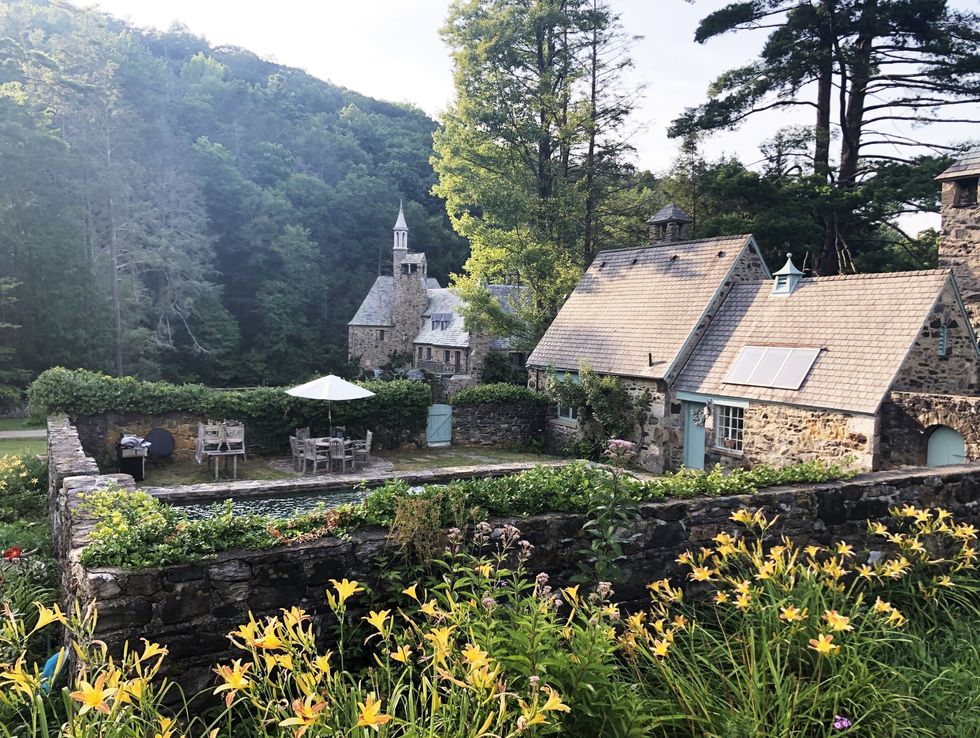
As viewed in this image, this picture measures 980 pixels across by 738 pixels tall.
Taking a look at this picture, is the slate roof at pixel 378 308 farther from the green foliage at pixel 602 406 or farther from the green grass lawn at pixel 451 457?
the green foliage at pixel 602 406

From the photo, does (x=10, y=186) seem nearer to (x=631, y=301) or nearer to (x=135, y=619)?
(x=631, y=301)

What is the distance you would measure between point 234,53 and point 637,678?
3418 inches

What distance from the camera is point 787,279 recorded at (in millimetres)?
15508

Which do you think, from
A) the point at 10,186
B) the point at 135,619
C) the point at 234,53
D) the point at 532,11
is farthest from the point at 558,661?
the point at 234,53

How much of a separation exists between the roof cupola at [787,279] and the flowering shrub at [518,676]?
39.5 feet

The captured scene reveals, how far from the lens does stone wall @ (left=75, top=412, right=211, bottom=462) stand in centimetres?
1430

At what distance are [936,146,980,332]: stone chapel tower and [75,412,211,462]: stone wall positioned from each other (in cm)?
1946

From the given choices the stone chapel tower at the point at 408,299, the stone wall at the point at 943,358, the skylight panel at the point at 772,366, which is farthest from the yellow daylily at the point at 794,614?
the stone chapel tower at the point at 408,299

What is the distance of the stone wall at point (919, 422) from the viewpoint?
423 inches

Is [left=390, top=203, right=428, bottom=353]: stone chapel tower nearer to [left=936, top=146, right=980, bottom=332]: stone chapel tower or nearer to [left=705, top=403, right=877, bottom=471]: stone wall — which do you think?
[left=705, top=403, right=877, bottom=471]: stone wall

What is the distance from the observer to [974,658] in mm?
4039

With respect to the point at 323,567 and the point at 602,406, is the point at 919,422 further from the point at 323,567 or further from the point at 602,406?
the point at 323,567

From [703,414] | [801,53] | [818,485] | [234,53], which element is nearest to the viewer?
[818,485]

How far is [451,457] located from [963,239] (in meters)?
14.4
